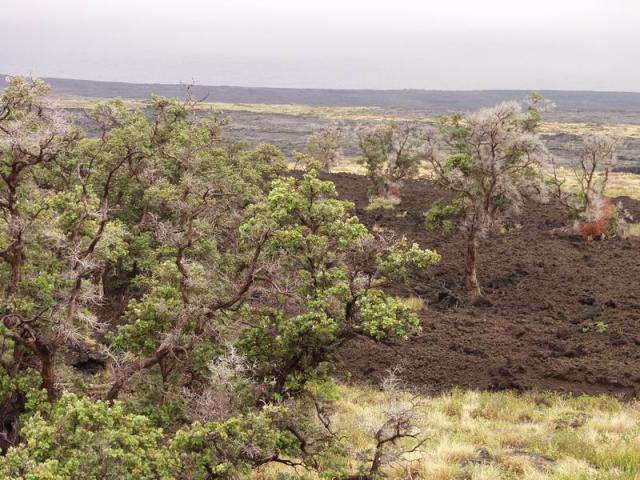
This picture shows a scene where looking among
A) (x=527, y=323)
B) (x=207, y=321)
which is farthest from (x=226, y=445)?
(x=527, y=323)

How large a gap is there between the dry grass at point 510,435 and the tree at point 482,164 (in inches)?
300

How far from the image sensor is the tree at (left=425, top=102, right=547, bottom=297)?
66.7ft

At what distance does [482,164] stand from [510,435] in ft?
34.9

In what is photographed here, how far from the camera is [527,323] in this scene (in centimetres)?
2052

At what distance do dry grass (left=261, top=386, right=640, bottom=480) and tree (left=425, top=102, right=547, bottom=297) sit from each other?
7.62 meters

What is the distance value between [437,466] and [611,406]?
20.3 ft

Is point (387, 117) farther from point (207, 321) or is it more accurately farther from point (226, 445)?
point (226, 445)

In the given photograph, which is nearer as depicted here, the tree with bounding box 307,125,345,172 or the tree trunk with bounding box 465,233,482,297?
the tree trunk with bounding box 465,233,482,297

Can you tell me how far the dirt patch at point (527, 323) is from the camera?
16.7 metres

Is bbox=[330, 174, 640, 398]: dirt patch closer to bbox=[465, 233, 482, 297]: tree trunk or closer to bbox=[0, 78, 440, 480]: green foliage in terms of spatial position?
bbox=[465, 233, 482, 297]: tree trunk

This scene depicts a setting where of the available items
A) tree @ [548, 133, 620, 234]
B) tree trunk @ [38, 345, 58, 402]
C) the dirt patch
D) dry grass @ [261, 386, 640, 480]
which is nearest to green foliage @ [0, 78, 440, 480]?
tree trunk @ [38, 345, 58, 402]

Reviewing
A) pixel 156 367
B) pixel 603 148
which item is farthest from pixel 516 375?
pixel 603 148

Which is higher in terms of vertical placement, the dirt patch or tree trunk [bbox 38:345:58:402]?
tree trunk [bbox 38:345:58:402]

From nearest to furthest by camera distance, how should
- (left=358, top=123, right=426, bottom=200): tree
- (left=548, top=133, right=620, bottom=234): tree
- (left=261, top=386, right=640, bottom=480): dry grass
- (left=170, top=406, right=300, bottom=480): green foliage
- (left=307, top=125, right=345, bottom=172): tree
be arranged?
(left=170, top=406, right=300, bottom=480): green foliage
(left=261, top=386, right=640, bottom=480): dry grass
(left=548, top=133, right=620, bottom=234): tree
(left=358, top=123, right=426, bottom=200): tree
(left=307, top=125, right=345, bottom=172): tree
